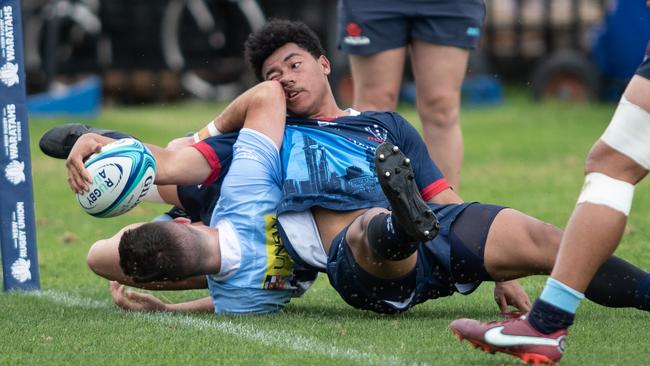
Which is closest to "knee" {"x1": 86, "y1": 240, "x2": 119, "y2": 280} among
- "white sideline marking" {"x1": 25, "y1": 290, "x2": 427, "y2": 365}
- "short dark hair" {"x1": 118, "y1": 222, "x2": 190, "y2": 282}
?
"white sideline marking" {"x1": 25, "y1": 290, "x2": 427, "y2": 365}

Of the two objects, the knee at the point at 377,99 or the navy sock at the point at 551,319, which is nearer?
the navy sock at the point at 551,319

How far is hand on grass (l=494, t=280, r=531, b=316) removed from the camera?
511 cm

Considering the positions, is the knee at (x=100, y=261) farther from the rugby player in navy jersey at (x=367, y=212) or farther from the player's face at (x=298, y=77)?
the player's face at (x=298, y=77)

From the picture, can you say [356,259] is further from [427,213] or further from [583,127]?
[583,127]

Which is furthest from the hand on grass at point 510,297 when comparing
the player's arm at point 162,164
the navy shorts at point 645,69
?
the navy shorts at point 645,69

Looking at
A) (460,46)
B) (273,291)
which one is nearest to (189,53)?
(460,46)

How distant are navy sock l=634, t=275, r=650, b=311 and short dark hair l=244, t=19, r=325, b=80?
1.82 meters

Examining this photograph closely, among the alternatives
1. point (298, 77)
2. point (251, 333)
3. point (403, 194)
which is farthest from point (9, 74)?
point (403, 194)

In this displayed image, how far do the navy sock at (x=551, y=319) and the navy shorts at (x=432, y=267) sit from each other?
0.90 m

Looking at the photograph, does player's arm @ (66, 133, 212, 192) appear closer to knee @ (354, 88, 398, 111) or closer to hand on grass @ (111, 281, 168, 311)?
hand on grass @ (111, 281, 168, 311)

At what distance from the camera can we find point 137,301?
17.5 feet

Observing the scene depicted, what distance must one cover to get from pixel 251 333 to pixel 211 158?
963 millimetres

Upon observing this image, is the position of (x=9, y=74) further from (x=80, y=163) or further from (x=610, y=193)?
(x=610, y=193)

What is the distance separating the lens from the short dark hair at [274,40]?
18.4ft
